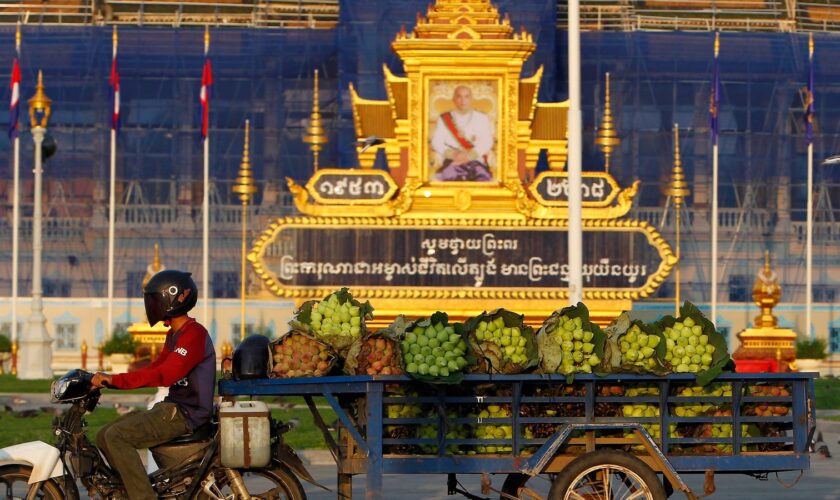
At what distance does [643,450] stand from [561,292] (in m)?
20.8

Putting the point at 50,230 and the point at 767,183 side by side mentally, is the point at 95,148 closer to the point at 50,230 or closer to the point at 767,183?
the point at 50,230

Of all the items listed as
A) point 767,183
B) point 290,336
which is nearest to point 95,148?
point 767,183

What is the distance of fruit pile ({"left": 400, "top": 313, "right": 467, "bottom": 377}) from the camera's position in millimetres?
11320

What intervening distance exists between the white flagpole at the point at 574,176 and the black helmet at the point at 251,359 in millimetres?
9672

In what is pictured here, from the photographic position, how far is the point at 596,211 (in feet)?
109

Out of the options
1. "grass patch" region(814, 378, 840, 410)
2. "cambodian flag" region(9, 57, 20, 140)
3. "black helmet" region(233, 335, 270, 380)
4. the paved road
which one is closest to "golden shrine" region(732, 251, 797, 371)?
"grass patch" region(814, 378, 840, 410)

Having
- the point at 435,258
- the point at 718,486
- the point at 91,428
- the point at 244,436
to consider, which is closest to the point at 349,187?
the point at 435,258

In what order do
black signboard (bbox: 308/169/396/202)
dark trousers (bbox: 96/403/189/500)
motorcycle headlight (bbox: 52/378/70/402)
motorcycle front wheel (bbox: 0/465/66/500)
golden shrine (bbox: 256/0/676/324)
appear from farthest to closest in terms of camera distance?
black signboard (bbox: 308/169/396/202)
golden shrine (bbox: 256/0/676/324)
motorcycle front wheel (bbox: 0/465/66/500)
dark trousers (bbox: 96/403/189/500)
motorcycle headlight (bbox: 52/378/70/402)

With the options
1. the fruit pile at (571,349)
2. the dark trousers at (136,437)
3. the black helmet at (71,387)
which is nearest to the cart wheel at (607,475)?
the fruit pile at (571,349)

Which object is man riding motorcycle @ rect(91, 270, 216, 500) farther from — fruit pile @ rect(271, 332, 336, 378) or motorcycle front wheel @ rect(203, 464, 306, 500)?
fruit pile @ rect(271, 332, 336, 378)

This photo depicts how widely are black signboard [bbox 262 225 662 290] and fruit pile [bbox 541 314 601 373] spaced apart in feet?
69.4

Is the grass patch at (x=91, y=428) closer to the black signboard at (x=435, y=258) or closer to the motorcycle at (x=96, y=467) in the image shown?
the black signboard at (x=435, y=258)

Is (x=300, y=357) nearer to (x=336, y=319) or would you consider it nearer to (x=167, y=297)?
(x=336, y=319)

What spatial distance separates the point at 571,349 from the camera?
1159cm
